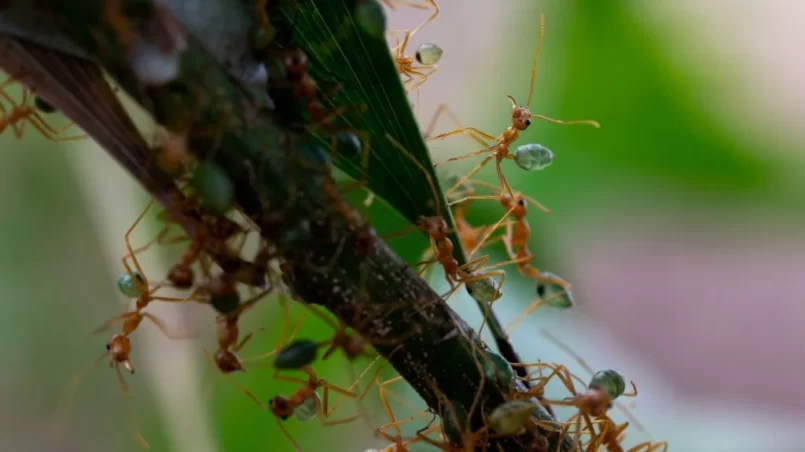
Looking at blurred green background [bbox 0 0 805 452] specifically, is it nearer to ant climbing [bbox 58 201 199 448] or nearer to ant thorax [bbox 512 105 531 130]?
ant thorax [bbox 512 105 531 130]

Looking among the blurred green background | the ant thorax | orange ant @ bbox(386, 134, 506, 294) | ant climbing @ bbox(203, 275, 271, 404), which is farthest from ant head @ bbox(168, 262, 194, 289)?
the blurred green background

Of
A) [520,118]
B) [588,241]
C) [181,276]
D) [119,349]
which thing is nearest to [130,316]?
[119,349]

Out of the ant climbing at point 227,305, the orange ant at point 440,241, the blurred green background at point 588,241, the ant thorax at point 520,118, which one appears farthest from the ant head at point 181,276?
the blurred green background at point 588,241

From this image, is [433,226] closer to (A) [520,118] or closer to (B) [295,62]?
(B) [295,62]

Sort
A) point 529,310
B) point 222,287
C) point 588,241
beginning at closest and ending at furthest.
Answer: point 222,287 → point 529,310 → point 588,241

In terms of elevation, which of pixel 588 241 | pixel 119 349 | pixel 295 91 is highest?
pixel 588 241

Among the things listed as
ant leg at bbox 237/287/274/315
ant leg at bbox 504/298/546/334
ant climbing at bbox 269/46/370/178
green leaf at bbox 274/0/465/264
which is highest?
ant leg at bbox 504/298/546/334

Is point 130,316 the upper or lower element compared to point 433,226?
lower
